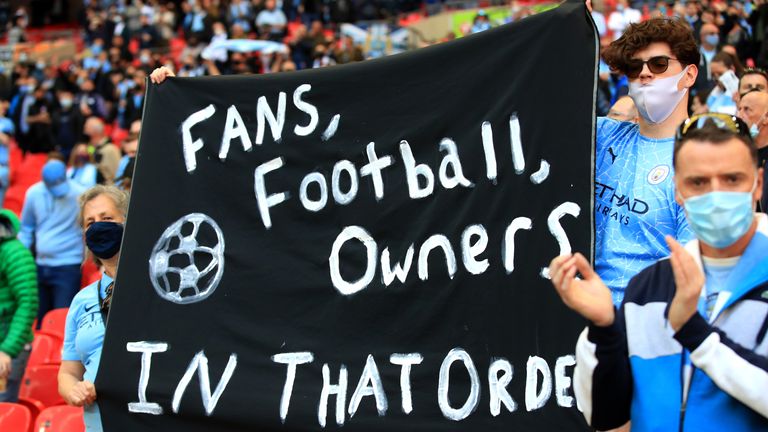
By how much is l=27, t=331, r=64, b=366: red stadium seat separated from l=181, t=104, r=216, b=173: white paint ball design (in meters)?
2.80

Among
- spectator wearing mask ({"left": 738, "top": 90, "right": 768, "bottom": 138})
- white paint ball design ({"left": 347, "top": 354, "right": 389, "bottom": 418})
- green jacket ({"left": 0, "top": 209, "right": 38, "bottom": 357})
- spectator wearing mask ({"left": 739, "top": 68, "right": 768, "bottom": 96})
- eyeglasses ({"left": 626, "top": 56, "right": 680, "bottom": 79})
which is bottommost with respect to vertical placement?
white paint ball design ({"left": 347, "top": 354, "right": 389, "bottom": 418})

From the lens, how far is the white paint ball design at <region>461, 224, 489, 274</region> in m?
3.51

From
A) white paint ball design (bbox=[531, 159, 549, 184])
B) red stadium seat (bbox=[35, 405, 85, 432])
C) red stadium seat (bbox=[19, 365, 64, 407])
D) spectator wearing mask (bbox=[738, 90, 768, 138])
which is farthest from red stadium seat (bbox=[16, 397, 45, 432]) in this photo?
spectator wearing mask (bbox=[738, 90, 768, 138])

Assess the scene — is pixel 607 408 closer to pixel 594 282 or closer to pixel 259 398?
pixel 594 282

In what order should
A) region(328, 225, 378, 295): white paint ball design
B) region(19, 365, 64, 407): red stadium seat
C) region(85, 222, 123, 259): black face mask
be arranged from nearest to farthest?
region(328, 225, 378, 295): white paint ball design
region(85, 222, 123, 259): black face mask
region(19, 365, 64, 407): red stadium seat

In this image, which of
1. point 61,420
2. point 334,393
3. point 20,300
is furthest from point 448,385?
point 20,300

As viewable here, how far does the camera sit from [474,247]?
3529mm

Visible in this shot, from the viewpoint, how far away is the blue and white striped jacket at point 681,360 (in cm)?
215

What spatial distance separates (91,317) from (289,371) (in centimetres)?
97

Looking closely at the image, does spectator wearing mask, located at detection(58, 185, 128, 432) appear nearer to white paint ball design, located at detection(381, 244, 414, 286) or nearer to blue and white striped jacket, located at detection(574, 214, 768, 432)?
white paint ball design, located at detection(381, 244, 414, 286)

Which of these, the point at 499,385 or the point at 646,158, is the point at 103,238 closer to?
the point at 499,385

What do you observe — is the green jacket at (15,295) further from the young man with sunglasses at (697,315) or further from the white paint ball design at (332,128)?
the young man with sunglasses at (697,315)

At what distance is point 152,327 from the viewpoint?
4.19m

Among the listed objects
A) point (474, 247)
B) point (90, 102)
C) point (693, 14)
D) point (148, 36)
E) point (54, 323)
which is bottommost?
point (54, 323)
